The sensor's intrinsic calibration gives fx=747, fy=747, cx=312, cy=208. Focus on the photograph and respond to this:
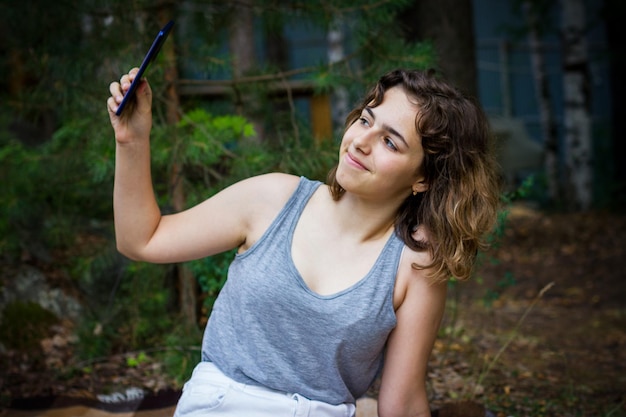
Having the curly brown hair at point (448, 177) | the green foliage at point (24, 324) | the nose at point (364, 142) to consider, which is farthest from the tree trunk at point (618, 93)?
the nose at point (364, 142)

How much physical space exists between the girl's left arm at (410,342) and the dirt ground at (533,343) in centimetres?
108

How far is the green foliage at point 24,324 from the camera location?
3.81m

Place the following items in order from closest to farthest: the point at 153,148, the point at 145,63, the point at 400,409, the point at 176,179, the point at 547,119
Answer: the point at 145,63, the point at 400,409, the point at 153,148, the point at 176,179, the point at 547,119

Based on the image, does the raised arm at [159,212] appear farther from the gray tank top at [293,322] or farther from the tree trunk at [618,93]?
the tree trunk at [618,93]

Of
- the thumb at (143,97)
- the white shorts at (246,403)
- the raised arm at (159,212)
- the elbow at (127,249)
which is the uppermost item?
the thumb at (143,97)

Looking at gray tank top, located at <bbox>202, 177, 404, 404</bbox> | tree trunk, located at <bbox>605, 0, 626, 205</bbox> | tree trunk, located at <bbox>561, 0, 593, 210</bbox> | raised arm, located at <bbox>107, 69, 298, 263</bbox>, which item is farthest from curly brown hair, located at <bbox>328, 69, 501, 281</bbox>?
tree trunk, located at <bbox>605, 0, 626, 205</bbox>

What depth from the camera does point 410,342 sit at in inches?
83.0

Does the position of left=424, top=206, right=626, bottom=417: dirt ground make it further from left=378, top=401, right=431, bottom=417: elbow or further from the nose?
the nose

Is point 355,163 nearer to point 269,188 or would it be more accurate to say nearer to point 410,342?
point 269,188

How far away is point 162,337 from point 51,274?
96 cm

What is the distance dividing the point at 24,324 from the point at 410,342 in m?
2.58

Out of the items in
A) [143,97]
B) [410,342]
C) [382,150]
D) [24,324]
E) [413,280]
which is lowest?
[24,324]

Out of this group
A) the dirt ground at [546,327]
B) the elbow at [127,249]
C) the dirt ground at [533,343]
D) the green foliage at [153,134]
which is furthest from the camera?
the dirt ground at [546,327]

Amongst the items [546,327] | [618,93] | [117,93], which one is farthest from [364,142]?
[618,93]
